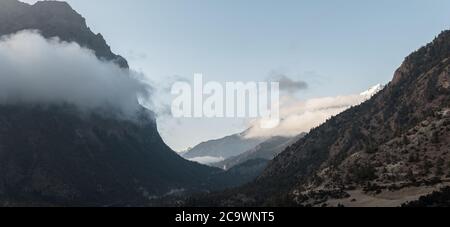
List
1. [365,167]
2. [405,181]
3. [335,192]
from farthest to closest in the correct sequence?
1. [365,167]
2. [335,192]
3. [405,181]

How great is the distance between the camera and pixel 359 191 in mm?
174500

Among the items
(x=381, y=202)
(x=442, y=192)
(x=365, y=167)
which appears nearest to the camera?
(x=442, y=192)
